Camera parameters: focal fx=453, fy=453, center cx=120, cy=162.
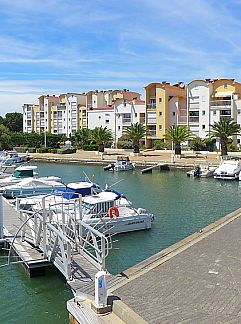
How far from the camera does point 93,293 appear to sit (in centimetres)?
1203

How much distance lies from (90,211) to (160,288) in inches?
401

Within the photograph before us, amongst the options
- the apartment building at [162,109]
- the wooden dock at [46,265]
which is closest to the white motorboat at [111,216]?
the wooden dock at [46,265]

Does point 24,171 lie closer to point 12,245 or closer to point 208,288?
point 12,245

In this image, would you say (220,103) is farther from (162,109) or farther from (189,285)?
(189,285)

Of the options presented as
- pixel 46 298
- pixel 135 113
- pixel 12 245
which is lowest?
pixel 46 298

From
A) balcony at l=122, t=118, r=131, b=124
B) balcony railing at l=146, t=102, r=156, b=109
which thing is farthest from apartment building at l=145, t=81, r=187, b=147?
balcony at l=122, t=118, r=131, b=124

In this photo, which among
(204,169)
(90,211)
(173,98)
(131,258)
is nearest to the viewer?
(131,258)

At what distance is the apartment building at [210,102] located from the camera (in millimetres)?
73188

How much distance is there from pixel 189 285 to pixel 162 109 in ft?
220

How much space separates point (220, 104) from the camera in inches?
2931

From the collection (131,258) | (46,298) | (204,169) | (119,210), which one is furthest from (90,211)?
(204,169)

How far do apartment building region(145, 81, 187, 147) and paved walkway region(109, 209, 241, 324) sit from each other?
62.2 meters

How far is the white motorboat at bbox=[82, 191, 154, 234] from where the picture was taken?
2167cm

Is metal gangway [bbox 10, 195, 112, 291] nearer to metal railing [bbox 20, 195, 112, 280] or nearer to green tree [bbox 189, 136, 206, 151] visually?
metal railing [bbox 20, 195, 112, 280]
